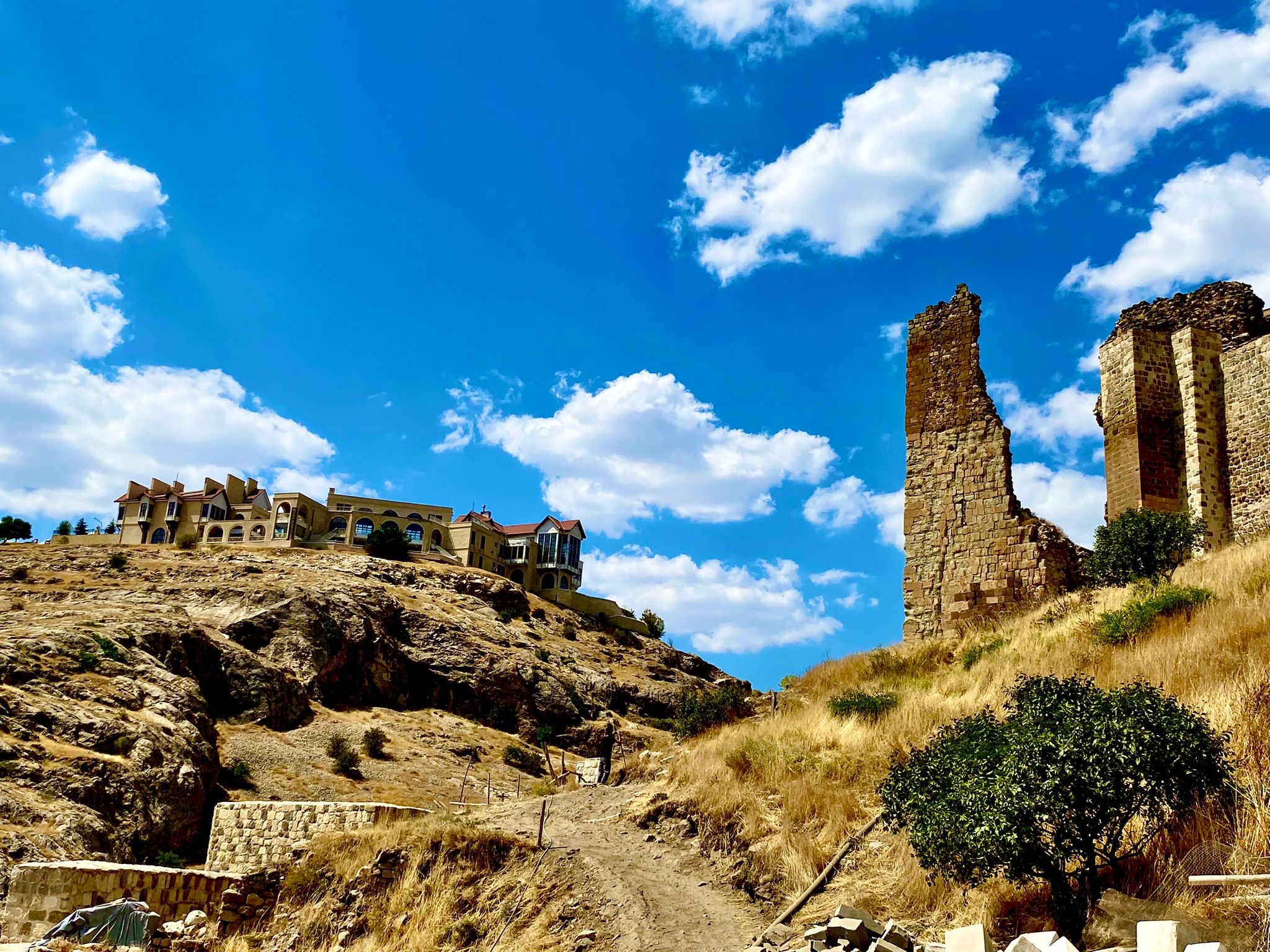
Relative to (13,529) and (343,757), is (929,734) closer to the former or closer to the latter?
(343,757)

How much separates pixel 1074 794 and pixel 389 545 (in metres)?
63.8

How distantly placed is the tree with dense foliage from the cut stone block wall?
72357mm

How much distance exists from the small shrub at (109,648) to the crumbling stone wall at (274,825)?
12.6m

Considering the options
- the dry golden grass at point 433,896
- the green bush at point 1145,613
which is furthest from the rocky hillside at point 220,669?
the green bush at point 1145,613

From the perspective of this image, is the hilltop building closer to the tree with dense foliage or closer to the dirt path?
the tree with dense foliage

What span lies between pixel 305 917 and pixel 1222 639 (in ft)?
43.1

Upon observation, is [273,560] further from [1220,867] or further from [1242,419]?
[1220,867]

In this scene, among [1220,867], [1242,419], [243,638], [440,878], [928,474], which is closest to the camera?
[1220,867]

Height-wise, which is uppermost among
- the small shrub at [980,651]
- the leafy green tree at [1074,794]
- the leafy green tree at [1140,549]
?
the leafy green tree at [1140,549]

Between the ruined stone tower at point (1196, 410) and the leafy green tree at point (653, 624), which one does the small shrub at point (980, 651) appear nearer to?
the ruined stone tower at point (1196, 410)

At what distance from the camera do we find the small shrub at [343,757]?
3331cm

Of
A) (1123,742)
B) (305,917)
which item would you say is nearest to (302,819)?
(305,917)

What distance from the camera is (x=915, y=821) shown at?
863 centimetres

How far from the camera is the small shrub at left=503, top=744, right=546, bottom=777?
38875mm
